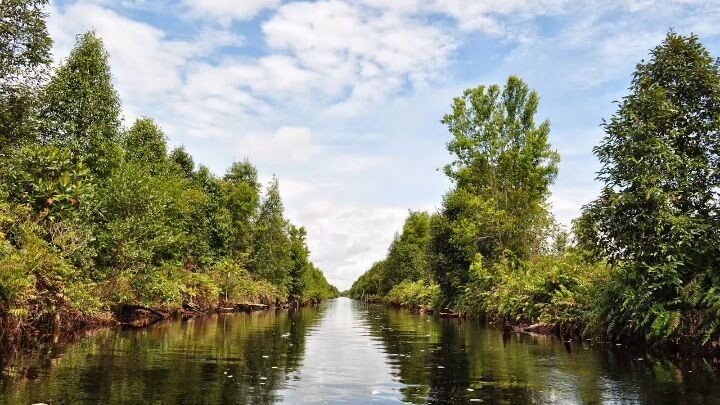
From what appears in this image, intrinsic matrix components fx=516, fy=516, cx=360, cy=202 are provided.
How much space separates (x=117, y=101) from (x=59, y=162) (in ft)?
31.3

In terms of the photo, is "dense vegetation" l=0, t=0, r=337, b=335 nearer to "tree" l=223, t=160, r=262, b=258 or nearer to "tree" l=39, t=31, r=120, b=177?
"tree" l=39, t=31, r=120, b=177

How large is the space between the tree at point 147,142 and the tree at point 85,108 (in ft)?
59.0

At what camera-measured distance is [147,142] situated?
2002 inches

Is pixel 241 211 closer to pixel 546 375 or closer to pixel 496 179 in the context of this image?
pixel 496 179

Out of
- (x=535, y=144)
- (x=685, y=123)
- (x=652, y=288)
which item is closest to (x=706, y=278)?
(x=652, y=288)

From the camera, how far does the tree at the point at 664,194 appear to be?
54.5 feet

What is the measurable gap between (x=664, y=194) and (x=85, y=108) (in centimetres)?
2922

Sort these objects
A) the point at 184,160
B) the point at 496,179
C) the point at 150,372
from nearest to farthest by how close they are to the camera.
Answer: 1. the point at 150,372
2. the point at 496,179
3. the point at 184,160

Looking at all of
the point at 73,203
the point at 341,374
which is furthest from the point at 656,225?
the point at 73,203

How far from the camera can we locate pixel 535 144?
151 ft

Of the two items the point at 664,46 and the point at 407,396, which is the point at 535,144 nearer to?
the point at 664,46

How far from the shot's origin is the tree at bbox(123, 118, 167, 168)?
49156 mm

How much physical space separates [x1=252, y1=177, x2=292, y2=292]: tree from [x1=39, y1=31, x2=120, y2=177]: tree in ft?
130

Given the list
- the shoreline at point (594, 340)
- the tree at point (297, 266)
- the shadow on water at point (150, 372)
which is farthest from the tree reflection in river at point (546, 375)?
the tree at point (297, 266)
